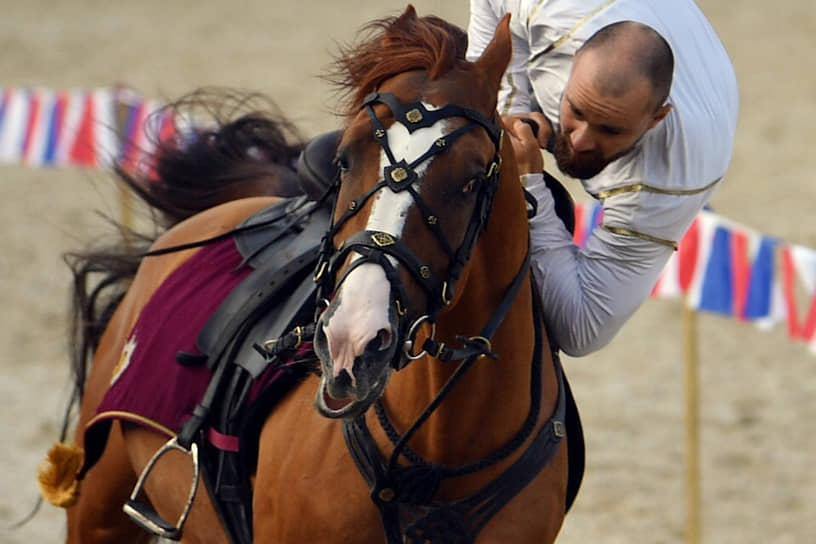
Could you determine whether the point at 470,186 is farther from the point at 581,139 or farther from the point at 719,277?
the point at 719,277

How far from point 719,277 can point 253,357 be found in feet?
8.89

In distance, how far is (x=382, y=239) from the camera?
213cm

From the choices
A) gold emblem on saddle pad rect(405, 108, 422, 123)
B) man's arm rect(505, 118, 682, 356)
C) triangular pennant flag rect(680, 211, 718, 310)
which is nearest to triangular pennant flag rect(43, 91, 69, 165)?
triangular pennant flag rect(680, 211, 718, 310)

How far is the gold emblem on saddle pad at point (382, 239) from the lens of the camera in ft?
6.97

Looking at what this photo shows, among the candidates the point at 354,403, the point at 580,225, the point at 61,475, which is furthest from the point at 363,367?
the point at 580,225

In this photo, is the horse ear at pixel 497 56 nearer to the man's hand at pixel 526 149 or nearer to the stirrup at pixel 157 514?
the man's hand at pixel 526 149

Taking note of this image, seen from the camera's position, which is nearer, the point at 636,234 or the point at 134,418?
the point at 636,234

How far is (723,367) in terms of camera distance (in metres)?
7.48

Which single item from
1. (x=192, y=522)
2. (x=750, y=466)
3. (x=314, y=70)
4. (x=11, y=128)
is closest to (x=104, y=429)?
(x=192, y=522)

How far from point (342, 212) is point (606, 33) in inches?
32.4

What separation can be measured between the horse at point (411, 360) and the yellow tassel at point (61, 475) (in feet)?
1.28

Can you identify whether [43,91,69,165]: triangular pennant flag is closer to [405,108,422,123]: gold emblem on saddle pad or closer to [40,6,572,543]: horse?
[40,6,572,543]: horse

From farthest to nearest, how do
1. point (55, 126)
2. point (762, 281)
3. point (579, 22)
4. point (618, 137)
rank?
point (55, 126) < point (762, 281) < point (579, 22) < point (618, 137)

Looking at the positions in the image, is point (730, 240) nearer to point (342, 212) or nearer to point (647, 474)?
point (647, 474)
